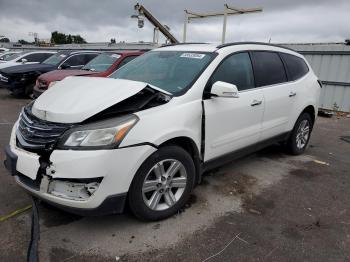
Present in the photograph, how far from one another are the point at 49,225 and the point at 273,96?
10.4 ft

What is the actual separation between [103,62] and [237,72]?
600cm

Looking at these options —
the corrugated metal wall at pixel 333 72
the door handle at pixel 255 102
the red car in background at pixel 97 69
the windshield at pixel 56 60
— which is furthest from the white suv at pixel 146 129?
the windshield at pixel 56 60

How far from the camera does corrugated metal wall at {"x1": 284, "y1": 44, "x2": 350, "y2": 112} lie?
33.7 ft

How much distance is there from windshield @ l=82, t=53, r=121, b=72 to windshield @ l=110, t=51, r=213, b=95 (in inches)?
187

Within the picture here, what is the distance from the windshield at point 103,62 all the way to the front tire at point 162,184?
6.17 metres

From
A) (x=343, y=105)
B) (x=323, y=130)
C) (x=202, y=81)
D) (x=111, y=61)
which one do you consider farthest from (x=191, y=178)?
(x=343, y=105)

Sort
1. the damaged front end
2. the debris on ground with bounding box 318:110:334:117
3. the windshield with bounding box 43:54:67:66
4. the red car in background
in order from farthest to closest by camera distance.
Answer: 1. the windshield with bounding box 43:54:67:66
2. the debris on ground with bounding box 318:110:334:117
3. the red car in background
4. the damaged front end

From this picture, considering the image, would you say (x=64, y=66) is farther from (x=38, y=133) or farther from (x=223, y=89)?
(x=223, y=89)

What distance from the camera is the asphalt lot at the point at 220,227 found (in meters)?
2.78

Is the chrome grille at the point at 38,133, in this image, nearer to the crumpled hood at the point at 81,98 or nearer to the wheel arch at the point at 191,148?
the crumpled hood at the point at 81,98

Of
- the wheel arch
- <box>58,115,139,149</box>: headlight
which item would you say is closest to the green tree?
the wheel arch

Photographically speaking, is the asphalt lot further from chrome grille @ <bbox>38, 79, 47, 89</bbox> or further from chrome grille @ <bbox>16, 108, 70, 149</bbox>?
chrome grille @ <bbox>38, 79, 47, 89</bbox>

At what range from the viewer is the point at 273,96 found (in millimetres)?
4492

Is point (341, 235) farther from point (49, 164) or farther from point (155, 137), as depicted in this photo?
point (49, 164)
